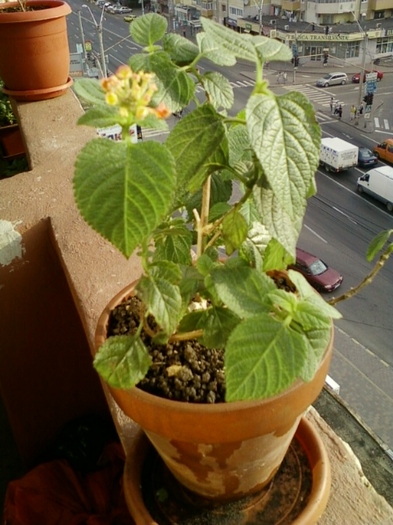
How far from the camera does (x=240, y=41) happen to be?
18.8 inches

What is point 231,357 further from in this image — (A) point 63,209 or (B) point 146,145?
(A) point 63,209

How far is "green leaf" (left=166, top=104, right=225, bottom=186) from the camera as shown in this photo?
0.49m

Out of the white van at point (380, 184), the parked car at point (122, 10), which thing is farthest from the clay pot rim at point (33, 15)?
the parked car at point (122, 10)

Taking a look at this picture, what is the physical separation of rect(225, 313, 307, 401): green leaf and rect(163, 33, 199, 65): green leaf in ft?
0.90

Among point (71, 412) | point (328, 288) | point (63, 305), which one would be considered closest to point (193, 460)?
point (63, 305)

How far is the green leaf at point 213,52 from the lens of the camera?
50 centimetres

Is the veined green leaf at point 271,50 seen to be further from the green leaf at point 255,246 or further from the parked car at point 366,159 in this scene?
the parked car at point 366,159

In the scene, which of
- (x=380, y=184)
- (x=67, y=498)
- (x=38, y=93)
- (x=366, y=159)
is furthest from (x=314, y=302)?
(x=366, y=159)

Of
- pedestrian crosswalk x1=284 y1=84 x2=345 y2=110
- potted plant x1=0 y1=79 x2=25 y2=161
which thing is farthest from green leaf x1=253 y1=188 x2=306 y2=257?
pedestrian crosswalk x1=284 y1=84 x2=345 y2=110

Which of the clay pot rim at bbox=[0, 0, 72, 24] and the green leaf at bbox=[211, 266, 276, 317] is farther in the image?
the clay pot rim at bbox=[0, 0, 72, 24]

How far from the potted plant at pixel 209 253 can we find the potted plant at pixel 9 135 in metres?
1.77

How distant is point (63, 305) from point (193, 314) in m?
0.71

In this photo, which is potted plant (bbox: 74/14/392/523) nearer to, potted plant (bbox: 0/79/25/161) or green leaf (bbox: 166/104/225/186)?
green leaf (bbox: 166/104/225/186)

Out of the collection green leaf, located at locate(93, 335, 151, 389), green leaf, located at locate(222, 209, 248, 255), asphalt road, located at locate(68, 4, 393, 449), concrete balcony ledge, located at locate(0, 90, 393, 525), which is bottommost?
asphalt road, located at locate(68, 4, 393, 449)
